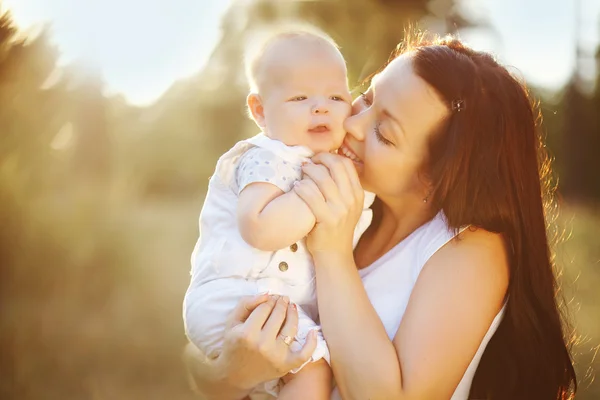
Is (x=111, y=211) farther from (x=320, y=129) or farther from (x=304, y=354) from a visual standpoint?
(x=304, y=354)

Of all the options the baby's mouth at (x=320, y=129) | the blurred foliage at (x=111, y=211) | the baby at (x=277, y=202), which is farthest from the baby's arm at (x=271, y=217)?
the blurred foliage at (x=111, y=211)

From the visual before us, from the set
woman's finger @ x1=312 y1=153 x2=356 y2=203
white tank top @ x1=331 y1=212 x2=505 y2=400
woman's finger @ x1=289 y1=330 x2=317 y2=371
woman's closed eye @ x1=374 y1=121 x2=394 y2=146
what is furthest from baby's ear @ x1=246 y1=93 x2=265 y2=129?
woman's finger @ x1=289 y1=330 x2=317 y2=371

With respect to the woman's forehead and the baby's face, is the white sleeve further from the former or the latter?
Answer: the woman's forehead

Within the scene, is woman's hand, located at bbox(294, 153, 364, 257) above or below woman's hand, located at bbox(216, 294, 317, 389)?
above

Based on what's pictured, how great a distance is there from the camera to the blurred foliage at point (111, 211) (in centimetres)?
429

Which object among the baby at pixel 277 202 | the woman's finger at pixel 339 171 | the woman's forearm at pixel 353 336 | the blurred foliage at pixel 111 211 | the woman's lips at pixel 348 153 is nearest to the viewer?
the woman's forearm at pixel 353 336

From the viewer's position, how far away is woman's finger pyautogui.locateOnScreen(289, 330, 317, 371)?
183 centimetres

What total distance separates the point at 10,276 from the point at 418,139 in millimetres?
3540

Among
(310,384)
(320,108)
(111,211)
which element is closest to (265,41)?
(320,108)

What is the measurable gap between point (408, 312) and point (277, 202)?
480 mm

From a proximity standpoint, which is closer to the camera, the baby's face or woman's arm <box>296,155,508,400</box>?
woman's arm <box>296,155,508,400</box>

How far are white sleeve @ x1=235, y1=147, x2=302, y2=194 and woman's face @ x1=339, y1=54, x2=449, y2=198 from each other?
224 mm

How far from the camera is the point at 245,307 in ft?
6.28

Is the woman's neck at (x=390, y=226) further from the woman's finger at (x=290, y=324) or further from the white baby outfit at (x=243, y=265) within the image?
the woman's finger at (x=290, y=324)
